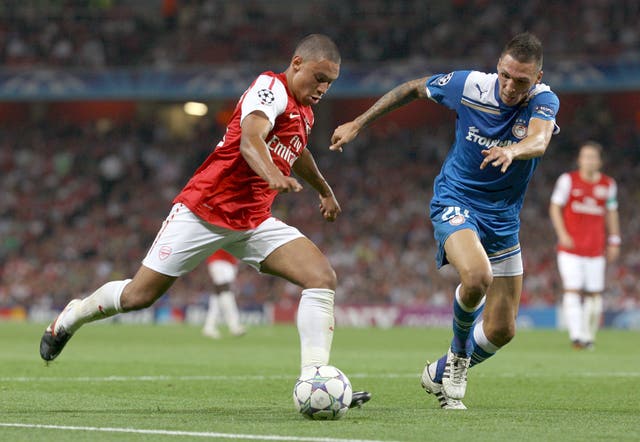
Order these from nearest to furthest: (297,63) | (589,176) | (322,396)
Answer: (322,396) < (297,63) < (589,176)

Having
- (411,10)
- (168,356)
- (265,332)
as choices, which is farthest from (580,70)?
(168,356)

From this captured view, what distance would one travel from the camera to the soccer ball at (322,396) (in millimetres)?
6750

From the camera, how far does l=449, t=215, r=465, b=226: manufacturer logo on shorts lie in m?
7.63

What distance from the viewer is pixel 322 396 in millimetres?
6746

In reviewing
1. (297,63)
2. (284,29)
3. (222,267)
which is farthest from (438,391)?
(284,29)

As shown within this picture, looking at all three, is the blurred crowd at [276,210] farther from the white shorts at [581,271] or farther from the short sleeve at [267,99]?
the short sleeve at [267,99]

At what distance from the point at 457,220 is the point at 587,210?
8.64 metres

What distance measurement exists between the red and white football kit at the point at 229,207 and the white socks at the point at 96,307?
37 centimetres

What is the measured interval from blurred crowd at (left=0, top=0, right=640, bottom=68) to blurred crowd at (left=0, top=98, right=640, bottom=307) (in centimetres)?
280

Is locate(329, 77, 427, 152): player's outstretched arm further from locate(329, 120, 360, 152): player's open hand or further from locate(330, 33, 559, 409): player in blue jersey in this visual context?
locate(329, 120, 360, 152): player's open hand

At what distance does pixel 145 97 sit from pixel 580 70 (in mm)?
11597

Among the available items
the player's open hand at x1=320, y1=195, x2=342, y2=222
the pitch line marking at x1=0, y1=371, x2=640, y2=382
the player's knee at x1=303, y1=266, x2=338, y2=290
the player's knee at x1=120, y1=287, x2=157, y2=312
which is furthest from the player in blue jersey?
the pitch line marking at x1=0, y1=371, x2=640, y2=382

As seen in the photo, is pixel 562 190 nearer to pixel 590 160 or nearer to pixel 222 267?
pixel 590 160

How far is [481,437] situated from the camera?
6.00m
